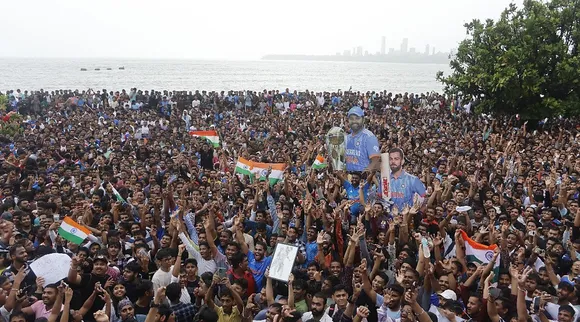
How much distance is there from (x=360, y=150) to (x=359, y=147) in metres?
0.06

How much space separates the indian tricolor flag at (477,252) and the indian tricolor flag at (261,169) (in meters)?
4.84

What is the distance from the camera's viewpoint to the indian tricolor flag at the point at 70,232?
6.45 meters

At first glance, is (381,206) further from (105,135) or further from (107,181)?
(105,135)

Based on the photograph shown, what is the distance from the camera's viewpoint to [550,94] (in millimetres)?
17531

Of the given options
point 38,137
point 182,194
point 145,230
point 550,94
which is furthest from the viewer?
point 550,94

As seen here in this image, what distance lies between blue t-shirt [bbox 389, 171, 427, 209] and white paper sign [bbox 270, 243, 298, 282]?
10.4ft

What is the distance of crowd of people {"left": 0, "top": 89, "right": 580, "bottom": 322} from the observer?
479cm

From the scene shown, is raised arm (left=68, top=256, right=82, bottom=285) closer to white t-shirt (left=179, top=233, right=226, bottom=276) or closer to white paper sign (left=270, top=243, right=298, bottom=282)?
white t-shirt (left=179, top=233, right=226, bottom=276)

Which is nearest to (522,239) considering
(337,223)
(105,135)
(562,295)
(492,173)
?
(562,295)

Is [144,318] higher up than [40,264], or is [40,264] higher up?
[40,264]

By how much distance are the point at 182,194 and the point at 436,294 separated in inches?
187

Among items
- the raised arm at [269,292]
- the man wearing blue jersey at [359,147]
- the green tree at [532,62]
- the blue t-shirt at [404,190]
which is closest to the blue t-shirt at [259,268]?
the raised arm at [269,292]

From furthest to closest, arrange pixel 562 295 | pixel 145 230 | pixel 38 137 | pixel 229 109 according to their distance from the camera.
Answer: pixel 229 109 → pixel 38 137 → pixel 145 230 → pixel 562 295

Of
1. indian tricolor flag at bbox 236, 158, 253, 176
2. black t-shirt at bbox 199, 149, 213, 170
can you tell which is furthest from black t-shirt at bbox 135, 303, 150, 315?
black t-shirt at bbox 199, 149, 213, 170
